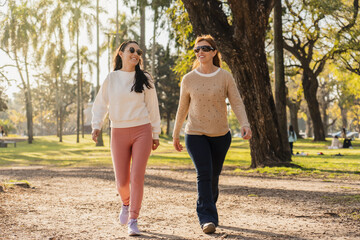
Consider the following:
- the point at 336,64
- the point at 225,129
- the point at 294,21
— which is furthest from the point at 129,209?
the point at 336,64

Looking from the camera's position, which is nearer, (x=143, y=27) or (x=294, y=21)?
(x=294, y=21)

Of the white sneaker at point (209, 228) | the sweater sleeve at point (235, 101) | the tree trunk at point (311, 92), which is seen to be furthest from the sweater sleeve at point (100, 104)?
the tree trunk at point (311, 92)

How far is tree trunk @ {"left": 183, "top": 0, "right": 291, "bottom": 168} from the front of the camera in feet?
43.7

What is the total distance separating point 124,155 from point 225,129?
1154 mm

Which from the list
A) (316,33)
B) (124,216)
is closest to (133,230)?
(124,216)

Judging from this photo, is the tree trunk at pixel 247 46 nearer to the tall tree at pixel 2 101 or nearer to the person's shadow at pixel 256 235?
the person's shadow at pixel 256 235

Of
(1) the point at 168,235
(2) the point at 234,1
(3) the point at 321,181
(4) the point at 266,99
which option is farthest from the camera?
(4) the point at 266,99

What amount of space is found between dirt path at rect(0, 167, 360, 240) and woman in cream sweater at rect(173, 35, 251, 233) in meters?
0.47

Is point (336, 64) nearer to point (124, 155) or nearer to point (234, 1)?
point (234, 1)

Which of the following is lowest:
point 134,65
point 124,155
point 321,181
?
point 321,181

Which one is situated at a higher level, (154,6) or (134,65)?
(154,6)

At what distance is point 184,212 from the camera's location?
7.05 metres

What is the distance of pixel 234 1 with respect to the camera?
43.6 feet

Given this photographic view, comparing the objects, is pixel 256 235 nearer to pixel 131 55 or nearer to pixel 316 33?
pixel 131 55
